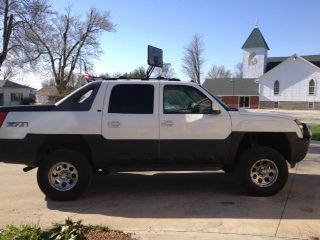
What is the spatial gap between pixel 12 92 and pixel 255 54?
46919mm

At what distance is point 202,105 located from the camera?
319 inches

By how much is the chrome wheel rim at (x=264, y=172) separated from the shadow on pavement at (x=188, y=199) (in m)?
0.29

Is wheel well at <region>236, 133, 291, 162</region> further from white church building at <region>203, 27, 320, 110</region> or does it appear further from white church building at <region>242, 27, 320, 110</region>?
white church building at <region>242, 27, 320, 110</region>

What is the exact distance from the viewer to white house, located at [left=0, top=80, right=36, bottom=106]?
300ft

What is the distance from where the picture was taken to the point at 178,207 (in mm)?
7430

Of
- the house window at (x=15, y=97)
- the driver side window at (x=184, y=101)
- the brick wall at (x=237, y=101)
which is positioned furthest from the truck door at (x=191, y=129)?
the house window at (x=15, y=97)

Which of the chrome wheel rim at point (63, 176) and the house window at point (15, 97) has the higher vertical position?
the house window at point (15, 97)

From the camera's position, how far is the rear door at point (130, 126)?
311 inches

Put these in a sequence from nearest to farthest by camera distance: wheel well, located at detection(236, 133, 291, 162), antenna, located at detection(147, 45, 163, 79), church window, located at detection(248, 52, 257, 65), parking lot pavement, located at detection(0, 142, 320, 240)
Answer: parking lot pavement, located at detection(0, 142, 320, 240) < wheel well, located at detection(236, 133, 291, 162) < antenna, located at detection(147, 45, 163, 79) < church window, located at detection(248, 52, 257, 65)

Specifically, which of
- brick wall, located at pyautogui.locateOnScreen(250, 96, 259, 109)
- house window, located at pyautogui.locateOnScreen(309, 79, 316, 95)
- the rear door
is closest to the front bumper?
the rear door

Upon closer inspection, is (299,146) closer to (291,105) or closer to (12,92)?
(291,105)

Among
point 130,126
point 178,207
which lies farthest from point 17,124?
point 178,207

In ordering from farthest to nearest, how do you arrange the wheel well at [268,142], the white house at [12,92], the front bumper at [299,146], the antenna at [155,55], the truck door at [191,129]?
1. the white house at [12,92]
2. the antenna at [155,55]
3. the wheel well at [268,142]
4. the front bumper at [299,146]
5. the truck door at [191,129]

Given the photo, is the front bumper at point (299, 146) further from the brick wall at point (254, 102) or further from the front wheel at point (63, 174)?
the brick wall at point (254, 102)
